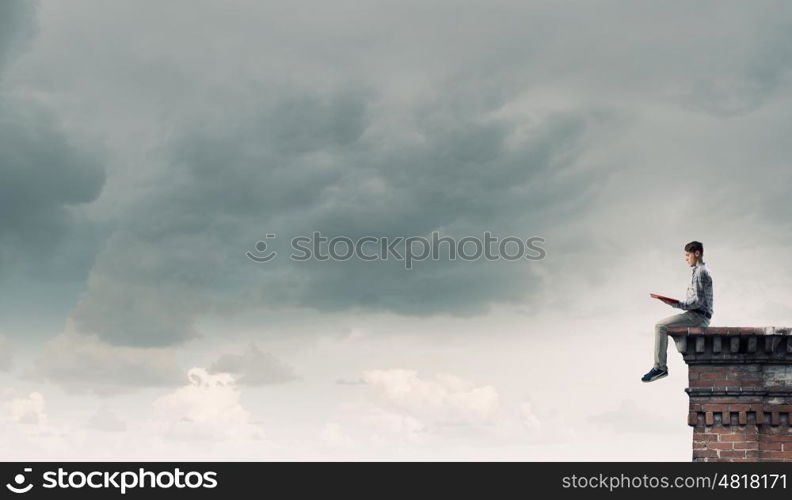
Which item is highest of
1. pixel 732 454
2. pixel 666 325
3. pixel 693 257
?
pixel 693 257

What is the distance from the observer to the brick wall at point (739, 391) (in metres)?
20.7

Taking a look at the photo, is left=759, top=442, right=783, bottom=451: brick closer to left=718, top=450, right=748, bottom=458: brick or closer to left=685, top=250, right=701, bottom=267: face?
left=718, top=450, right=748, bottom=458: brick

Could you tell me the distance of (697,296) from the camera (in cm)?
2086

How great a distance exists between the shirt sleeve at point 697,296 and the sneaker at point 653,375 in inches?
48.8

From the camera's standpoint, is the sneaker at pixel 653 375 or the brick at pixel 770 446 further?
the sneaker at pixel 653 375

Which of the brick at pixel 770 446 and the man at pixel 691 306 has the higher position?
the man at pixel 691 306

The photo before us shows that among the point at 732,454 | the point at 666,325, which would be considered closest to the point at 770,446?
the point at 732,454

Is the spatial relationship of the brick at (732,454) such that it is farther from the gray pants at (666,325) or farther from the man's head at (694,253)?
the man's head at (694,253)

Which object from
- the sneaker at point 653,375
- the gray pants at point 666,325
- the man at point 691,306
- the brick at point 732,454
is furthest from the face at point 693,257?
the brick at point 732,454

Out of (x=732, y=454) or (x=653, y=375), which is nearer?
(x=732, y=454)

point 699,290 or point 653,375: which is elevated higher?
point 699,290

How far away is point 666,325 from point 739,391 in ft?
5.83

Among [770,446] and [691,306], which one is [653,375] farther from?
[770,446]
